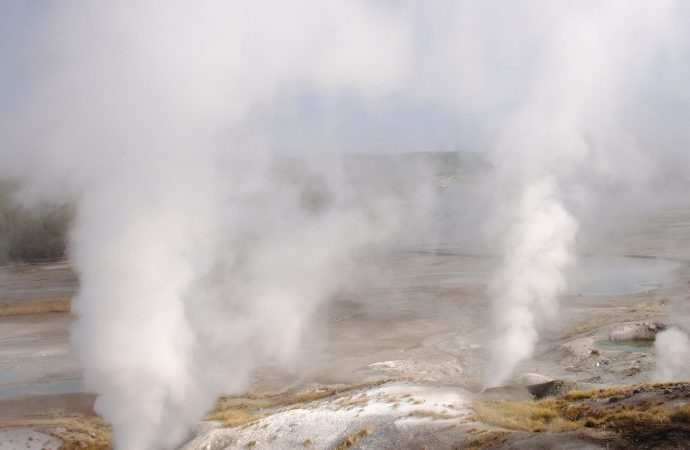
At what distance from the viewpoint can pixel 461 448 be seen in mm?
9070

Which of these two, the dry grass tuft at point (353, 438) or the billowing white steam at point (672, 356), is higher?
the dry grass tuft at point (353, 438)

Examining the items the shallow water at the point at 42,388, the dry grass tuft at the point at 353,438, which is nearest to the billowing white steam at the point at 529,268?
the dry grass tuft at the point at 353,438

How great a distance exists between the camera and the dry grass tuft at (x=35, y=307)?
106 feet

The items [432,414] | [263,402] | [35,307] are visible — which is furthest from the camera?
[35,307]

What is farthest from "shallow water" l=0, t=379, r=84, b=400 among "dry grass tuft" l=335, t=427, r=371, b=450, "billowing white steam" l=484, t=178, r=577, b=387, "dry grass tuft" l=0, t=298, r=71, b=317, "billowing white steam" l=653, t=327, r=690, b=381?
"billowing white steam" l=653, t=327, r=690, b=381

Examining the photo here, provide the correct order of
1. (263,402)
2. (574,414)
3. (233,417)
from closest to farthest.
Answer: (574,414), (233,417), (263,402)

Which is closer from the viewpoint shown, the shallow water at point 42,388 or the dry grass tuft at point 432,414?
the dry grass tuft at point 432,414

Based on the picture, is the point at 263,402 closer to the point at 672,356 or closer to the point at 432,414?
the point at 432,414

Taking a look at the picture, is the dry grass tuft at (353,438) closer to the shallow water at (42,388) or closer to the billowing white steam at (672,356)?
the billowing white steam at (672,356)

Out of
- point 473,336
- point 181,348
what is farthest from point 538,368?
point 181,348

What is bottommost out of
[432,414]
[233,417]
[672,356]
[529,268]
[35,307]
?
[35,307]

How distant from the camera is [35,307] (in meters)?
33.4

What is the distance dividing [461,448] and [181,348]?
7306 mm

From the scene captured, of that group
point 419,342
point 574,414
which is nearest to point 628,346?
point 419,342
